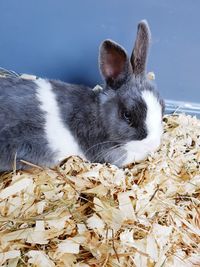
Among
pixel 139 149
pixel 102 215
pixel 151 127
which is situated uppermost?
pixel 151 127

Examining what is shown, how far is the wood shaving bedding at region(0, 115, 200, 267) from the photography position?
1.59 metres

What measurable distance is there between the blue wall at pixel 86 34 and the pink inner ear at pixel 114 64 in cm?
40

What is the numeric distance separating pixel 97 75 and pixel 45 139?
590 mm

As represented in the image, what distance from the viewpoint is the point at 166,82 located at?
7.99 ft

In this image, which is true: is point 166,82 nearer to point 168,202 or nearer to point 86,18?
point 86,18

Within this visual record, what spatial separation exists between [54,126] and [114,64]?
0.37 metres

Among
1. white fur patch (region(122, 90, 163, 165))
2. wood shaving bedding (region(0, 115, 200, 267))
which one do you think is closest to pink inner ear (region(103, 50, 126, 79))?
white fur patch (region(122, 90, 163, 165))

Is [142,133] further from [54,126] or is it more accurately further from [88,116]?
[54,126]

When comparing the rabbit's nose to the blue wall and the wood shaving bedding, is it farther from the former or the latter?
the blue wall

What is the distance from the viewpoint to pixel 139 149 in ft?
6.26

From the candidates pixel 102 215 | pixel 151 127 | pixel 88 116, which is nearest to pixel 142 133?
pixel 151 127

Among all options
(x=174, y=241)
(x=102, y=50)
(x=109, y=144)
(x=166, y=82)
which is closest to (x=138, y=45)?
(x=102, y=50)

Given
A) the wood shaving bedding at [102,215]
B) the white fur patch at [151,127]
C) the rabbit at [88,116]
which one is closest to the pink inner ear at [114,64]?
the rabbit at [88,116]

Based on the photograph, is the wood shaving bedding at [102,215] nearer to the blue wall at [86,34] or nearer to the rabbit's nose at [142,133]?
the rabbit's nose at [142,133]
